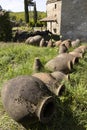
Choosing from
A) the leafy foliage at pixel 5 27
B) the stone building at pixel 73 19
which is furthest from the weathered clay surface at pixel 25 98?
the stone building at pixel 73 19

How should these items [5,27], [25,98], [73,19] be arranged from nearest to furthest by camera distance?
[25,98] → [5,27] → [73,19]

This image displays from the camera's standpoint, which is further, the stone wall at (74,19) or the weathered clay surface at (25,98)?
the stone wall at (74,19)

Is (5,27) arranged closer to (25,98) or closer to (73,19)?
(73,19)

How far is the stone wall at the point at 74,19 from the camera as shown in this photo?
1669 cm

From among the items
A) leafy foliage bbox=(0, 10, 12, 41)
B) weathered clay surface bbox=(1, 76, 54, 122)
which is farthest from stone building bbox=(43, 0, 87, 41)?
weathered clay surface bbox=(1, 76, 54, 122)

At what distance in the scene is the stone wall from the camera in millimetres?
16688

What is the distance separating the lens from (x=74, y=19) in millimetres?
16812

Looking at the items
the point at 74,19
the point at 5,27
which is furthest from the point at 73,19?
the point at 5,27

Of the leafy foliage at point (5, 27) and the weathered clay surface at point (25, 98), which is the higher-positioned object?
the weathered clay surface at point (25, 98)

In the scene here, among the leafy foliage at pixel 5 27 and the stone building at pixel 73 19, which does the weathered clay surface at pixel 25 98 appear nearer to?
the leafy foliage at pixel 5 27

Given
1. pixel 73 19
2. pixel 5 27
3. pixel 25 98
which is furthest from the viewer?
pixel 73 19

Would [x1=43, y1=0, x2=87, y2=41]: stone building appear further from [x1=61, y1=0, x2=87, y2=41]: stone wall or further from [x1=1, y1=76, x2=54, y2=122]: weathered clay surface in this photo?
[x1=1, y1=76, x2=54, y2=122]: weathered clay surface

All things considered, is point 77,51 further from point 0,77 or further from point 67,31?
point 67,31

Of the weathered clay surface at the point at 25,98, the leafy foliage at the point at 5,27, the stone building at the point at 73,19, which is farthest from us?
the stone building at the point at 73,19
